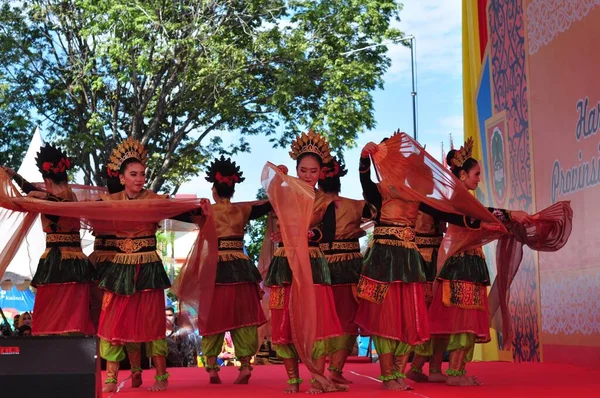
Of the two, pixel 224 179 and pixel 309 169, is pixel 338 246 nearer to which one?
pixel 309 169

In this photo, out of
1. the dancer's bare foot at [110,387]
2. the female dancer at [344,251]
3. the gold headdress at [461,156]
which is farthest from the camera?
the gold headdress at [461,156]

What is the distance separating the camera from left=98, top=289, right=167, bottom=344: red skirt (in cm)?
576

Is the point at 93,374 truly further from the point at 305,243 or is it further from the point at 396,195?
the point at 396,195

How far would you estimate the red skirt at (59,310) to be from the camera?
6129 mm

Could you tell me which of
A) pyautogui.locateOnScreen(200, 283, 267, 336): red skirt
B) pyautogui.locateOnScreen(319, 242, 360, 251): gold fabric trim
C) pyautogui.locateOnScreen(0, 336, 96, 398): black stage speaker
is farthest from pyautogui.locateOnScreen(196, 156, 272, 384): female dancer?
pyautogui.locateOnScreen(0, 336, 96, 398): black stage speaker

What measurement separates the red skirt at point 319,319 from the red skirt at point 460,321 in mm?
735

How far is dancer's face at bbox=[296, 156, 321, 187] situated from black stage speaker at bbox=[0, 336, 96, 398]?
2.43 m

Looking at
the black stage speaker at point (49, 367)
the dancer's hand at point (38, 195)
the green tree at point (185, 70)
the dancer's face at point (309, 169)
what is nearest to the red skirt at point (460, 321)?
the dancer's face at point (309, 169)

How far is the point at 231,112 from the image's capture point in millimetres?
15219

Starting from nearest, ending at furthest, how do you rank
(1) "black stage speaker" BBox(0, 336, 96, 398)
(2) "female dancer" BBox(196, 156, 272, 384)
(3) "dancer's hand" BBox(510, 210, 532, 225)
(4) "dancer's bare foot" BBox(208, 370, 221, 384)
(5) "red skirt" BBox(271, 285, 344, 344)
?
(1) "black stage speaker" BBox(0, 336, 96, 398)
(5) "red skirt" BBox(271, 285, 344, 344)
(3) "dancer's hand" BBox(510, 210, 532, 225)
(4) "dancer's bare foot" BBox(208, 370, 221, 384)
(2) "female dancer" BBox(196, 156, 272, 384)

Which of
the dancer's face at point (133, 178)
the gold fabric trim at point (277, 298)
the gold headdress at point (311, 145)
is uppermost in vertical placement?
Answer: the gold headdress at point (311, 145)

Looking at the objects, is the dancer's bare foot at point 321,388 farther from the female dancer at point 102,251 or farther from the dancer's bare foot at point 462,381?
the female dancer at point 102,251

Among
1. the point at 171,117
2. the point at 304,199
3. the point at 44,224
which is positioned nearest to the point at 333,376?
the point at 304,199

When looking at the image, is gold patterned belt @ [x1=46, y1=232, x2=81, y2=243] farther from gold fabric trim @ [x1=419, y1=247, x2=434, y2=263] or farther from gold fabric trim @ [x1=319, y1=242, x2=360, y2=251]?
gold fabric trim @ [x1=419, y1=247, x2=434, y2=263]
